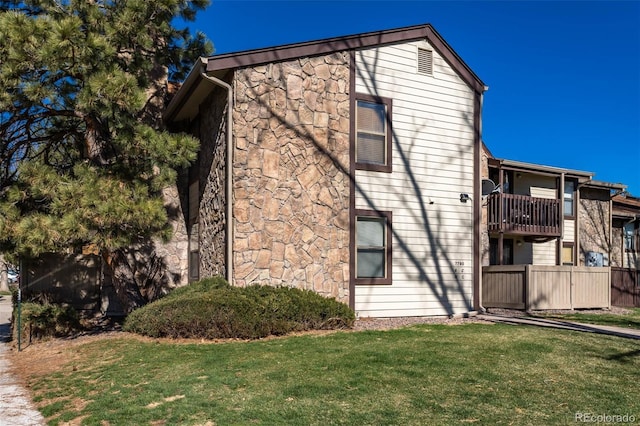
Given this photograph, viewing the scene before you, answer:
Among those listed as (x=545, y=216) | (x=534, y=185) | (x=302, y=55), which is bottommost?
(x=545, y=216)

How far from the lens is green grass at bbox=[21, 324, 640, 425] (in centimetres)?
523

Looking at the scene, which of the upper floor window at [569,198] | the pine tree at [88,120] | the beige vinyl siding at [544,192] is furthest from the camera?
the upper floor window at [569,198]

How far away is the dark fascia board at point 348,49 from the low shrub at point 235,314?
4519mm

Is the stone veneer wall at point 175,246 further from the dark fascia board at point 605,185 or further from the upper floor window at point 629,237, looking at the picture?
the upper floor window at point 629,237

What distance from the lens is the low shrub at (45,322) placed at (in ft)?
36.5

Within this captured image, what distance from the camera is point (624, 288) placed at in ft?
61.1

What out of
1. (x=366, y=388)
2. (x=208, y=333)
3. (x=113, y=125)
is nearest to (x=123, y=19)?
(x=113, y=125)

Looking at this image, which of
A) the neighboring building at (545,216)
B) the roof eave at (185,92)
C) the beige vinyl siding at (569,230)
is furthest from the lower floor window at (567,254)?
the roof eave at (185,92)

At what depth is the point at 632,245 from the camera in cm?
2516

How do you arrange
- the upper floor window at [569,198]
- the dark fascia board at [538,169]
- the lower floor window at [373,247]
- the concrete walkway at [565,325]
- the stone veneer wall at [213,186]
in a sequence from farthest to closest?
the upper floor window at [569,198]
the dark fascia board at [538,169]
the lower floor window at [373,247]
the stone veneer wall at [213,186]
the concrete walkway at [565,325]

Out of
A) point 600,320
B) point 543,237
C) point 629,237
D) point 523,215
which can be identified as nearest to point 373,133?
point 600,320

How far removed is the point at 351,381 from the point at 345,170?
6534 millimetres

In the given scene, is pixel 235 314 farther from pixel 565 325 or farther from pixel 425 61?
pixel 425 61

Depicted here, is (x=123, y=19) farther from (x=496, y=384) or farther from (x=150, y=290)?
(x=496, y=384)
